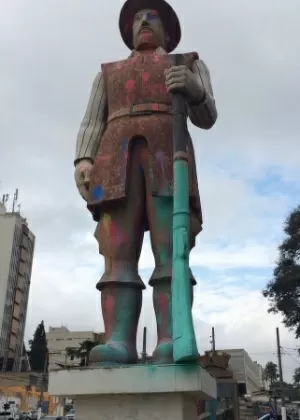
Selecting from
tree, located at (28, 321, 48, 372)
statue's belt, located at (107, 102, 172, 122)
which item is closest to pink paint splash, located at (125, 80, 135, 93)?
statue's belt, located at (107, 102, 172, 122)

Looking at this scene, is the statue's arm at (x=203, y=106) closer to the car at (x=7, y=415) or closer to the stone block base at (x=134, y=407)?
the stone block base at (x=134, y=407)

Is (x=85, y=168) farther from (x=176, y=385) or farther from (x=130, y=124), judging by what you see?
(x=176, y=385)

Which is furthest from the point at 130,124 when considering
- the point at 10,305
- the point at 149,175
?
the point at 10,305

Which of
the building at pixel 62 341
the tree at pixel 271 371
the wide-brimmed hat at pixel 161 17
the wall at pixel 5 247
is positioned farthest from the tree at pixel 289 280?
the tree at pixel 271 371

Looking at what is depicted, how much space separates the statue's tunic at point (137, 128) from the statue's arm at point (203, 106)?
9 centimetres

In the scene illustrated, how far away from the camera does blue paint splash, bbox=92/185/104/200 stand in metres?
3.71

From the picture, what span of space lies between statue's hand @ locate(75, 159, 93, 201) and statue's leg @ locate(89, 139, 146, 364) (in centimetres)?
28

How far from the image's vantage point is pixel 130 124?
3854mm

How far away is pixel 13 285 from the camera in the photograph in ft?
148

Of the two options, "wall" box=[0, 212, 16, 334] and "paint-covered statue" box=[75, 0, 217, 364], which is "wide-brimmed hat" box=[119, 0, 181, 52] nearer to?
"paint-covered statue" box=[75, 0, 217, 364]

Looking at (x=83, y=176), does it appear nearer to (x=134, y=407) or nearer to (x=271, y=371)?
(x=134, y=407)

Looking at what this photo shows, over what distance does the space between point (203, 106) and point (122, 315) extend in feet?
5.45

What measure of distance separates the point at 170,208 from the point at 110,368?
3.96 feet

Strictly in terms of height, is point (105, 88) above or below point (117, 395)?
above
